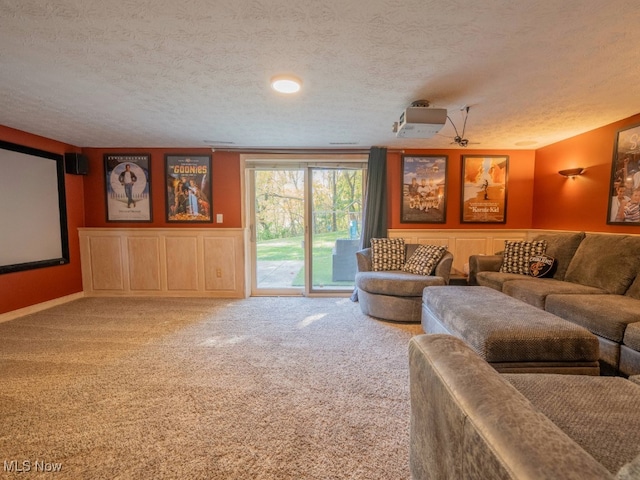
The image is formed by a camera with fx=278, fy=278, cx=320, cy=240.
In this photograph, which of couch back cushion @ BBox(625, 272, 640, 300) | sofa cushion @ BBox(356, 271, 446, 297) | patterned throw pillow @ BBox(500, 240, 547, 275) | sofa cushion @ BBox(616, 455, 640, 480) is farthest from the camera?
patterned throw pillow @ BBox(500, 240, 547, 275)

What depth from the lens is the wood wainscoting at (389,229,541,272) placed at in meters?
4.29

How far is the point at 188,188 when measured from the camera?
419 centimetres

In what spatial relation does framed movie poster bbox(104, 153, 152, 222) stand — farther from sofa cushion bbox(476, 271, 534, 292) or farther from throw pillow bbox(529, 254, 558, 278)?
throw pillow bbox(529, 254, 558, 278)

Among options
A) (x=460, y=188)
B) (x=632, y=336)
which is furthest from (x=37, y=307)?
(x=460, y=188)

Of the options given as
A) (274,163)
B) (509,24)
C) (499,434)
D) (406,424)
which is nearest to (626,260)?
(509,24)

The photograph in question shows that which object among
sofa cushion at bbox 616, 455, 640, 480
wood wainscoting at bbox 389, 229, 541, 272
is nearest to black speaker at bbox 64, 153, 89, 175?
→ wood wainscoting at bbox 389, 229, 541, 272

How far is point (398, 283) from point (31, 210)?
448 centimetres

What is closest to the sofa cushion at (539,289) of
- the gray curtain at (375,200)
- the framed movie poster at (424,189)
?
the framed movie poster at (424,189)

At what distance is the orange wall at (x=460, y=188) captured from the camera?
423cm

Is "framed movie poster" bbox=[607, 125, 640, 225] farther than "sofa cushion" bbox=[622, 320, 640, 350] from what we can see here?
Yes

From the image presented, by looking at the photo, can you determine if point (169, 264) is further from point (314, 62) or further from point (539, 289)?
point (539, 289)

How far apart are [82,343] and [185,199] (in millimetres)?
2269

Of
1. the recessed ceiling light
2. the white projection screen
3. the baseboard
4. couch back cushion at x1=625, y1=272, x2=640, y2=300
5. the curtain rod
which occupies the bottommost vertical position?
the baseboard

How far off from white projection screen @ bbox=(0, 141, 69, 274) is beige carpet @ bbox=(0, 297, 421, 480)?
0.87 metres
